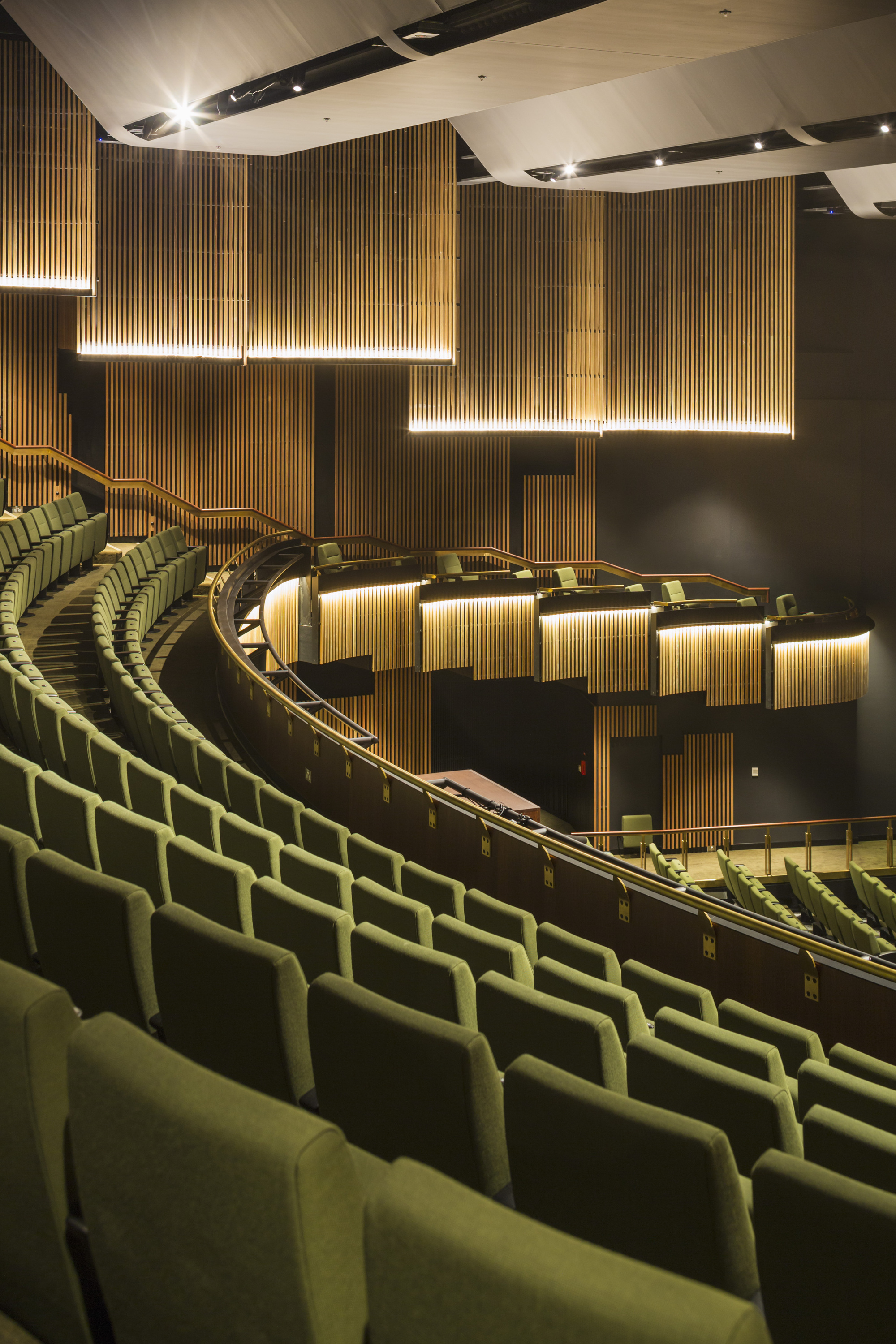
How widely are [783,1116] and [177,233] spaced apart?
5852mm

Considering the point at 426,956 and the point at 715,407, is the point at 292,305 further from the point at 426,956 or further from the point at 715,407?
the point at 426,956

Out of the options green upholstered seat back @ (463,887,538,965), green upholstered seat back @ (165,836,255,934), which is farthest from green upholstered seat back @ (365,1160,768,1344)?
green upholstered seat back @ (463,887,538,965)

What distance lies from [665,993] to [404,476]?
603cm

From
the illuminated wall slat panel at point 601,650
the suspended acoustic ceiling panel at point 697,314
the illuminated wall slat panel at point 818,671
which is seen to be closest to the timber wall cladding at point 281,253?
the suspended acoustic ceiling panel at point 697,314

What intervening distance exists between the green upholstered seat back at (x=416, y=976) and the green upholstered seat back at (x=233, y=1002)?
292 millimetres

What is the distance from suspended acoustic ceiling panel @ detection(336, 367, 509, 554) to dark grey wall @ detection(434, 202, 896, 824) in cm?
76

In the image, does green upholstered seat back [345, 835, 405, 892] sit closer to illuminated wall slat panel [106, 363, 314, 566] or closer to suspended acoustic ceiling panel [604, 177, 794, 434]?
illuminated wall slat panel [106, 363, 314, 566]

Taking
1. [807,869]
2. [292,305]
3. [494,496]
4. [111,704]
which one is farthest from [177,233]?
[807,869]

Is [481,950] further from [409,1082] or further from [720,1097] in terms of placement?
[409,1082]

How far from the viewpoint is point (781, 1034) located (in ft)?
6.16

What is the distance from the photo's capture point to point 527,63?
374 centimetres

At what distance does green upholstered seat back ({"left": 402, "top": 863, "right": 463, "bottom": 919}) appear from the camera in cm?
221

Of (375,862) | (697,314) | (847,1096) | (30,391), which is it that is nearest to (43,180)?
(30,391)

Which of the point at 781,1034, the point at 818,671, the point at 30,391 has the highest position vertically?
the point at 30,391
